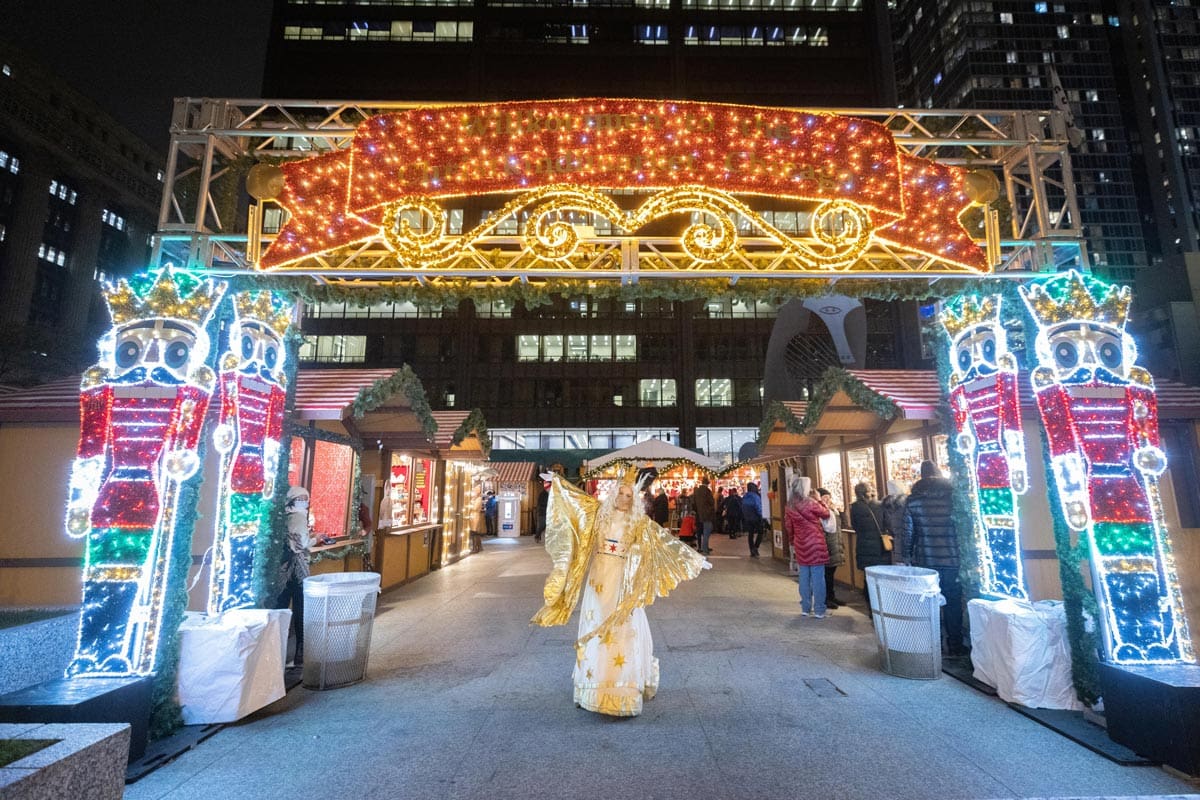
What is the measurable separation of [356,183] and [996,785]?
6.70 meters

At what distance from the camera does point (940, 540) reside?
246 inches

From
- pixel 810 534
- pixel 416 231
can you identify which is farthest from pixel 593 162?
pixel 810 534

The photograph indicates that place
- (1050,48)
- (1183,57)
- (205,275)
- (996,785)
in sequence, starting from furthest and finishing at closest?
(1050,48)
(1183,57)
(205,275)
(996,785)

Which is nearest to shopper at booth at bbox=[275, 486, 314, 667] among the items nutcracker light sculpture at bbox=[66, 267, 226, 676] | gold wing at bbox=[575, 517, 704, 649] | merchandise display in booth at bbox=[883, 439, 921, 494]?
nutcracker light sculpture at bbox=[66, 267, 226, 676]

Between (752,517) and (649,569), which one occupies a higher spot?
(649,569)

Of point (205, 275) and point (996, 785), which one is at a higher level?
point (205, 275)

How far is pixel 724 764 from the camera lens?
12.1 ft

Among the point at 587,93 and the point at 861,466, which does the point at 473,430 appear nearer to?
the point at 861,466

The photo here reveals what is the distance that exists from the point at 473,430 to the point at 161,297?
809 centimetres

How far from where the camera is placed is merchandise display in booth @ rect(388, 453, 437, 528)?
11.4 metres

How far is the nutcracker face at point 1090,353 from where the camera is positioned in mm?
4660

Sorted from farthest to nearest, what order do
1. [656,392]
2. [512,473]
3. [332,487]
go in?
[656,392] → [512,473] → [332,487]

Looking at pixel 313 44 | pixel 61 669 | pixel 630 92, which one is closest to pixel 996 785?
pixel 61 669

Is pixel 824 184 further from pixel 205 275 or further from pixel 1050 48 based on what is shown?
pixel 1050 48
